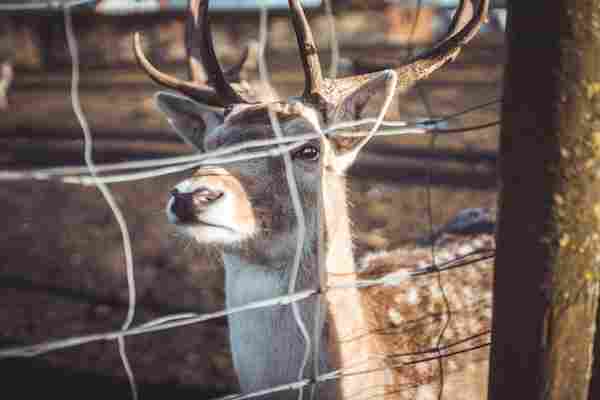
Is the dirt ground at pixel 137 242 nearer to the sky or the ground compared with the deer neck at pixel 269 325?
nearer to the sky

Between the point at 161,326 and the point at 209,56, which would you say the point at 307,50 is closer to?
the point at 209,56

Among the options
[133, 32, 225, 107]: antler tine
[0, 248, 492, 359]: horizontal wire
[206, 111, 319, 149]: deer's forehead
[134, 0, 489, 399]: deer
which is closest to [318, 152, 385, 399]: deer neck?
[134, 0, 489, 399]: deer

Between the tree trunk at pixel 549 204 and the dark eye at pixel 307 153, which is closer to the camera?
the tree trunk at pixel 549 204

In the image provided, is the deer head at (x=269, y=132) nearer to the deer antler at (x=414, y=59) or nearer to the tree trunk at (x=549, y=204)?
the deer antler at (x=414, y=59)

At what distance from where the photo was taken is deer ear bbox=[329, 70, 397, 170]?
198cm

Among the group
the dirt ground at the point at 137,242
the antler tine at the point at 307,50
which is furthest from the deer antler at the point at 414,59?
the dirt ground at the point at 137,242

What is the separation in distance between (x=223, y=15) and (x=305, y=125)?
44.3 feet

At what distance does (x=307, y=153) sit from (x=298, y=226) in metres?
0.25

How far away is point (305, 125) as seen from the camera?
76.6 inches

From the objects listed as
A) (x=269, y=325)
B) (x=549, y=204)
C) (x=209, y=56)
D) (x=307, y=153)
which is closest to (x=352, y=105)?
(x=307, y=153)

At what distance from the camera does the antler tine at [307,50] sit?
70.0 inches

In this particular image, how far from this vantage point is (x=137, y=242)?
16.0 ft

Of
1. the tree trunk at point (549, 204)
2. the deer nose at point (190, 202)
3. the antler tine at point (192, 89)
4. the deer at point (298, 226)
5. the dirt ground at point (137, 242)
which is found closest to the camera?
the tree trunk at point (549, 204)

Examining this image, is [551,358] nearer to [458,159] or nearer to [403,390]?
[403,390]
